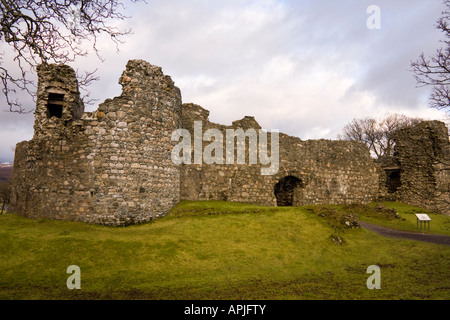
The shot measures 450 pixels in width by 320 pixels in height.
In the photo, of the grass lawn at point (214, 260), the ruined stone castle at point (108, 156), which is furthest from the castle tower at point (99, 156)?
the grass lawn at point (214, 260)

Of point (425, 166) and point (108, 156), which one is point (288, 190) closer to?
point (425, 166)

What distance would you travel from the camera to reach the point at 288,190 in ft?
62.0

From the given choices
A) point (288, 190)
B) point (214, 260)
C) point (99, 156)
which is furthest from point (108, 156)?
point (288, 190)

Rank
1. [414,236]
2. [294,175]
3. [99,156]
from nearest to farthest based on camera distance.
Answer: [99,156] < [414,236] < [294,175]

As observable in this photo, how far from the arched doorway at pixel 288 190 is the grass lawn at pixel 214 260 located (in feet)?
22.2

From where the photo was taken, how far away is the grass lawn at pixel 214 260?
5.84 metres

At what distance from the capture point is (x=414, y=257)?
8.44 m

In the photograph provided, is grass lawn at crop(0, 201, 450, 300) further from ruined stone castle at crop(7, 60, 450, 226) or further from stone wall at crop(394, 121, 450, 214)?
stone wall at crop(394, 121, 450, 214)

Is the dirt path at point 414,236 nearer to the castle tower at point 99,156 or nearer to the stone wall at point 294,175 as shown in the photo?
the stone wall at point 294,175

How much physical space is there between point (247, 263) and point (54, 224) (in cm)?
670

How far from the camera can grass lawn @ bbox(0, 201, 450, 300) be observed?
5.84 m

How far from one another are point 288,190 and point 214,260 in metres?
12.0
